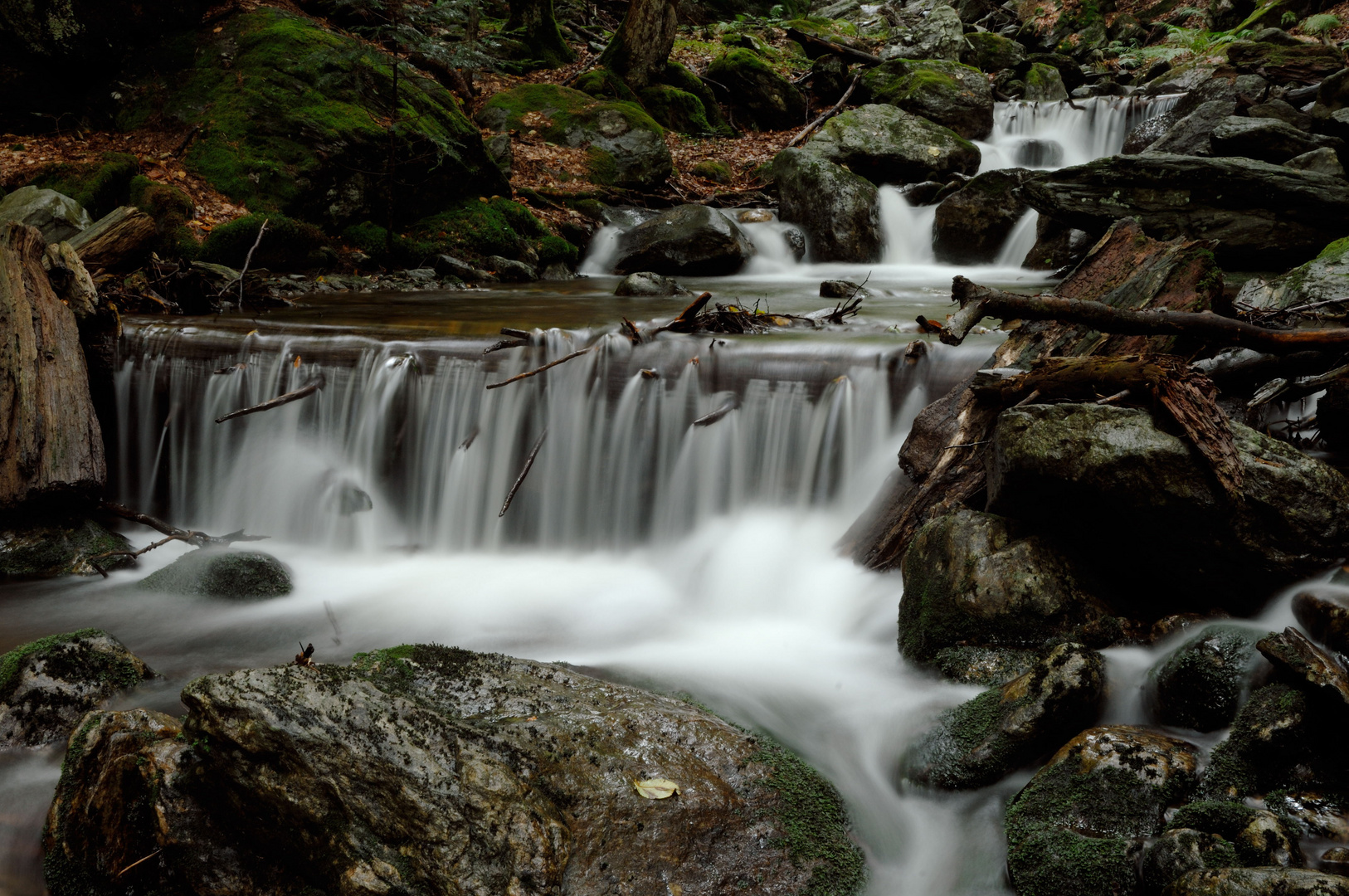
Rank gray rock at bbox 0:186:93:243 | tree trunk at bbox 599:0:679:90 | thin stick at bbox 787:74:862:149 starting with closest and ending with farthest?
1. gray rock at bbox 0:186:93:243
2. tree trunk at bbox 599:0:679:90
3. thin stick at bbox 787:74:862:149

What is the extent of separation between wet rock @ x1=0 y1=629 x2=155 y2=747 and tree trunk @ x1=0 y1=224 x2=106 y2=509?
218cm

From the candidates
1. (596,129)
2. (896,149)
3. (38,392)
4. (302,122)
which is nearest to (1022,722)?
(38,392)

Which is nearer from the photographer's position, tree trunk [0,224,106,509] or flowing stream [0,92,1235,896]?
flowing stream [0,92,1235,896]

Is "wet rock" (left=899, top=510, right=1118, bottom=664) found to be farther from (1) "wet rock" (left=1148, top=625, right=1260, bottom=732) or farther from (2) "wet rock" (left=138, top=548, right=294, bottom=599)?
(2) "wet rock" (left=138, top=548, right=294, bottom=599)

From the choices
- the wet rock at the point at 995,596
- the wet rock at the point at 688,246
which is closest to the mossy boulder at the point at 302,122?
the wet rock at the point at 688,246

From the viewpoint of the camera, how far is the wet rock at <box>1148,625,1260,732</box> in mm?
2633

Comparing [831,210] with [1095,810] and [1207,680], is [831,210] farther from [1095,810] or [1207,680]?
[1095,810]

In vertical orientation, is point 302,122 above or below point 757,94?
below

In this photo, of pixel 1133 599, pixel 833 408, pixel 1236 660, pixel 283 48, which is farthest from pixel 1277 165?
pixel 283 48

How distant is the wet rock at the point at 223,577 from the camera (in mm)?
4590

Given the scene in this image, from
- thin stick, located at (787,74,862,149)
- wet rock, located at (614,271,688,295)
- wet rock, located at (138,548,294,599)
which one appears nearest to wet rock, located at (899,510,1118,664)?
wet rock, located at (138,548,294,599)

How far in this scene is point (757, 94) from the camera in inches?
711

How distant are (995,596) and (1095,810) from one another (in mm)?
1004

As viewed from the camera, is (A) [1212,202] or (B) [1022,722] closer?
(B) [1022,722]
